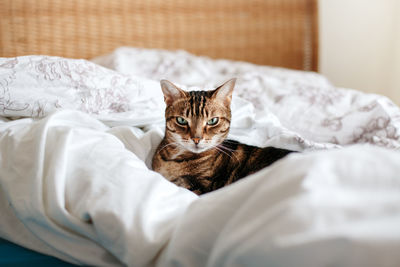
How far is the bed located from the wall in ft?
3.27

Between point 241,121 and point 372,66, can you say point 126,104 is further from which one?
point 372,66

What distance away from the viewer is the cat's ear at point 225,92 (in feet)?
3.35

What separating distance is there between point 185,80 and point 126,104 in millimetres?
624

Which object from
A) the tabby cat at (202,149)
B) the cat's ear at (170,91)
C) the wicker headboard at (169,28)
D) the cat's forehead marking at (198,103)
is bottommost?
the tabby cat at (202,149)

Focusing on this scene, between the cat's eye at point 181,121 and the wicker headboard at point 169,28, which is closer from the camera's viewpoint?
the cat's eye at point 181,121

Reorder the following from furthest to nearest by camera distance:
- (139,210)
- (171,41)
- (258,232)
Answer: (171,41) < (139,210) < (258,232)

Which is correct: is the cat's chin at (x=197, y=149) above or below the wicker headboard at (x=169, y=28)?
below

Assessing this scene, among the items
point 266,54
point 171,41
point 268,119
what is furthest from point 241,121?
point 266,54

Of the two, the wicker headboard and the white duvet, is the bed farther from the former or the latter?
the wicker headboard

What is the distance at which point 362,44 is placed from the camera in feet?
7.65

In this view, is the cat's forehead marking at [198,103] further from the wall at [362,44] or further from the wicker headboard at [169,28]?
the wall at [362,44]

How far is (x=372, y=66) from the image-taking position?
2.31 meters

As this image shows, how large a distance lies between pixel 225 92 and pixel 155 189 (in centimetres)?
53

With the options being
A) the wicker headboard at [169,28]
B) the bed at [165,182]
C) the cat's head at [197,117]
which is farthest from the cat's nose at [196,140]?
the wicker headboard at [169,28]
